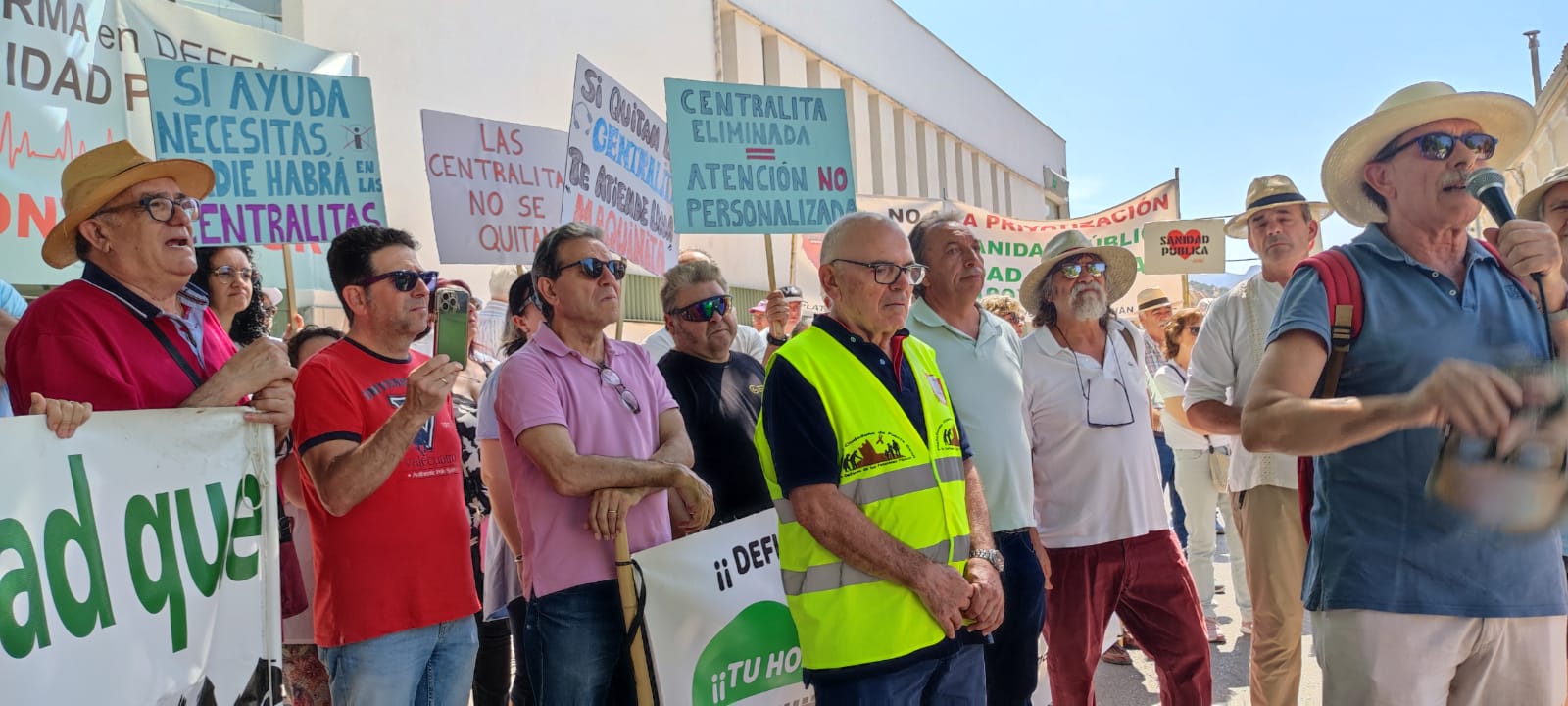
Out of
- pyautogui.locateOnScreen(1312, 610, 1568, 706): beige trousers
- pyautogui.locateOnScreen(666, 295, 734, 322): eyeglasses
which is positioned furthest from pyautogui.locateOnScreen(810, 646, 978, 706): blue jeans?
pyautogui.locateOnScreen(666, 295, 734, 322): eyeglasses

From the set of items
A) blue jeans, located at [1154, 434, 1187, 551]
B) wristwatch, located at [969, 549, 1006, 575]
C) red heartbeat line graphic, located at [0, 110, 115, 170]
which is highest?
red heartbeat line graphic, located at [0, 110, 115, 170]

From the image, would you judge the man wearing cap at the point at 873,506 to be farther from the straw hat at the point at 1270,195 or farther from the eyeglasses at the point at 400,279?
the straw hat at the point at 1270,195

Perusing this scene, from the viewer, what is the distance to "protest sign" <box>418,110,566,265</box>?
568cm

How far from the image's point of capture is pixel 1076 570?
3848mm

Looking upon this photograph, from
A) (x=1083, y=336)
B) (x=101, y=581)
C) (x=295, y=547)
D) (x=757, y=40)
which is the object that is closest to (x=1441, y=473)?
(x=1083, y=336)

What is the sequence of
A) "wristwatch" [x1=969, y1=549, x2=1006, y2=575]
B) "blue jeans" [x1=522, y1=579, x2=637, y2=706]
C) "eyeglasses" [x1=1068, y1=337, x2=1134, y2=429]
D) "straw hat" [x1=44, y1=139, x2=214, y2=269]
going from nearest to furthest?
"straw hat" [x1=44, y1=139, x2=214, y2=269]
"wristwatch" [x1=969, y1=549, x2=1006, y2=575]
"blue jeans" [x1=522, y1=579, x2=637, y2=706]
"eyeglasses" [x1=1068, y1=337, x2=1134, y2=429]

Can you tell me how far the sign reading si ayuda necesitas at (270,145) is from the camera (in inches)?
195

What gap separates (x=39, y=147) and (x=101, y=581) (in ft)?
12.6

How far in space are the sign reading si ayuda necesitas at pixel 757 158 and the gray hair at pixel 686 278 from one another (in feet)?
4.51

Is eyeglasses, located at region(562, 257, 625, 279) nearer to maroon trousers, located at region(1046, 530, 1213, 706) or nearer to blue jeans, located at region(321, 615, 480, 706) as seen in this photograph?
blue jeans, located at region(321, 615, 480, 706)

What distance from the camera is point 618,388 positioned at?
3355 mm

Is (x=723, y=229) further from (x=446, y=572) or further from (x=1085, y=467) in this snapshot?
(x=446, y=572)

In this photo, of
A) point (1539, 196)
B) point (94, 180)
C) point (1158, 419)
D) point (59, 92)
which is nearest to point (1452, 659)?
point (1539, 196)

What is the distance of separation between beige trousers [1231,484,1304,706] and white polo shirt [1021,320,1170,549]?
0.36 metres
